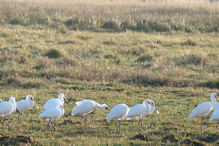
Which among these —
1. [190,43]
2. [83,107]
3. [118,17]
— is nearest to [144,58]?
[190,43]

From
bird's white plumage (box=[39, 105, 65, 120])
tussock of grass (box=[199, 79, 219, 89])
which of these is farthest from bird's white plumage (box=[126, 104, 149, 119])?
tussock of grass (box=[199, 79, 219, 89])

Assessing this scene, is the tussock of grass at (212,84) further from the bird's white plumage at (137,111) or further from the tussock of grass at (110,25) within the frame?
the tussock of grass at (110,25)

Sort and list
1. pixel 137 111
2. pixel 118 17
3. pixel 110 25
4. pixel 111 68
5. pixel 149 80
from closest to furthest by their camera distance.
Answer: pixel 137 111, pixel 149 80, pixel 111 68, pixel 110 25, pixel 118 17

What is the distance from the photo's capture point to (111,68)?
49.2 ft

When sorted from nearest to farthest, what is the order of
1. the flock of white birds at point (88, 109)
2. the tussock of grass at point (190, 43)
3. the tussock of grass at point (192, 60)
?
the flock of white birds at point (88, 109) < the tussock of grass at point (192, 60) < the tussock of grass at point (190, 43)

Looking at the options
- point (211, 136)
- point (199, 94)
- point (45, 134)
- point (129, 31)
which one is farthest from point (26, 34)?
point (211, 136)

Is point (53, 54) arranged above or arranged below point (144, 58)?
above

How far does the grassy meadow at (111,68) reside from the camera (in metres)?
8.54

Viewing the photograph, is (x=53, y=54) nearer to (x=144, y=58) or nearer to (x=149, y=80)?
(x=144, y=58)

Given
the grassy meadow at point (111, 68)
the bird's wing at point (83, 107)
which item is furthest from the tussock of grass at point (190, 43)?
the bird's wing at point (83, 107)

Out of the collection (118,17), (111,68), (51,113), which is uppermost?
(51,113)

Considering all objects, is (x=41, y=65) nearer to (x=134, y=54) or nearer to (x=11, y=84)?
(x=11, y=84)

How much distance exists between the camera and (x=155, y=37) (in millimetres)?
20609

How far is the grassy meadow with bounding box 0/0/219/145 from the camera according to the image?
8.54m
